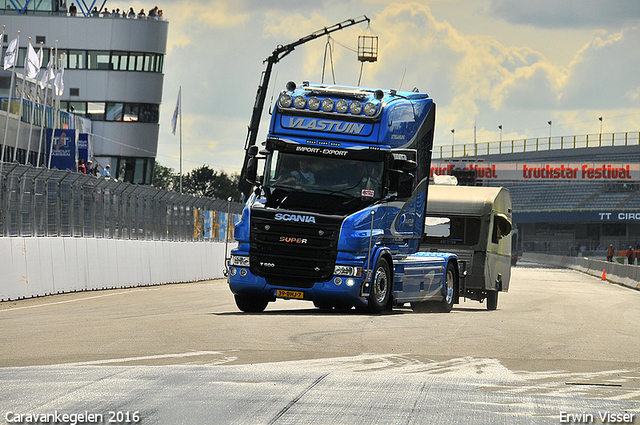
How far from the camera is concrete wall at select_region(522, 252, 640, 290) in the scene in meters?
39.0

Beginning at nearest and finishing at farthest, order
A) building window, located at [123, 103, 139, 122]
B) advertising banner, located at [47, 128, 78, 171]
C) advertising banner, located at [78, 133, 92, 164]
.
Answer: advertising banner, located at [47, 128, 78, 171] < advertising banner, located at [78, 133, 92, 164] < building window, located at [123, 103, 139, 122]

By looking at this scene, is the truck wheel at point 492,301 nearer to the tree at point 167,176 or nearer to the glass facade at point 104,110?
the glass facade at point 104,110

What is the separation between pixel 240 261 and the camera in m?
15.8

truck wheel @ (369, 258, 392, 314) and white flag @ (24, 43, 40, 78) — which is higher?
white flag @ (24, 43, 40, 78)

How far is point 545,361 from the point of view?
35.2 ft

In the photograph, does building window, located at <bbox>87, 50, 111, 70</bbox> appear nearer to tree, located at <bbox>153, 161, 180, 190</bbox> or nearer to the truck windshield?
the truck windshield

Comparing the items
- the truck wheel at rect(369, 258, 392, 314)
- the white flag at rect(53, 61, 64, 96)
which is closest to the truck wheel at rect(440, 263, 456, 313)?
the truck wheel at rect(369, 258, 392, 314)

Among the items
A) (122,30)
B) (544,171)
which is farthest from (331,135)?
(544,171)

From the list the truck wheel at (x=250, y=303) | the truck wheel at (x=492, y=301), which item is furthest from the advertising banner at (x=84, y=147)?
the truck wheel at (x=250, y=303)

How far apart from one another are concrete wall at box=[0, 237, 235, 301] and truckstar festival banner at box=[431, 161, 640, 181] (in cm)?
4585

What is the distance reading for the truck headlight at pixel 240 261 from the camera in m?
15.8

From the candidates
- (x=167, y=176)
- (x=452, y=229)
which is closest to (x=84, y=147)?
(x=452, y=229)

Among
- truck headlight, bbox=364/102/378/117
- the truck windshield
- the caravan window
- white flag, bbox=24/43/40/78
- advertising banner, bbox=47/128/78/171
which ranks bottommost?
the caravan window

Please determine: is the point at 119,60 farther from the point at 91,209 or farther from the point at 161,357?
the point at 161,357
